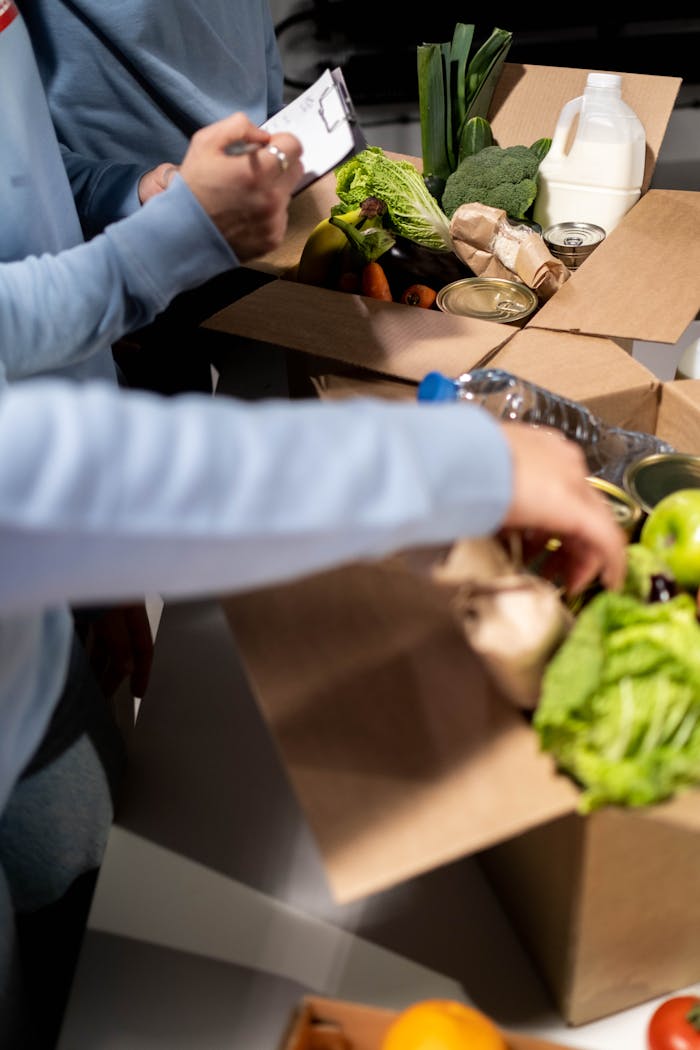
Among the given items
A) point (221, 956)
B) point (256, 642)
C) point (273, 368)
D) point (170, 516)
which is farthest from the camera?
point (273, 368)

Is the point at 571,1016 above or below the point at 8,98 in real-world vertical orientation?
below

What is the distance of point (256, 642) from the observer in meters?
0.77

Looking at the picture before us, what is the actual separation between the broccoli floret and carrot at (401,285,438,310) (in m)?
0.27

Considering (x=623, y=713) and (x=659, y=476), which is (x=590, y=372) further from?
(x=623, y=713)

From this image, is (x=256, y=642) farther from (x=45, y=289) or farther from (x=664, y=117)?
(x=664, y=117)

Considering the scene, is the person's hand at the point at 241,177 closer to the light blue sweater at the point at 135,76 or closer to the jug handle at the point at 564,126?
the light blue sweater at the point at 135,76

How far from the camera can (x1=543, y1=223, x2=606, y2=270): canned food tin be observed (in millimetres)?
1596

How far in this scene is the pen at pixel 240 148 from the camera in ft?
3.34

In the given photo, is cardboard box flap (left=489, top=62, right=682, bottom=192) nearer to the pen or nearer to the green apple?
the pen

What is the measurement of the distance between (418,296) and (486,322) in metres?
0.20

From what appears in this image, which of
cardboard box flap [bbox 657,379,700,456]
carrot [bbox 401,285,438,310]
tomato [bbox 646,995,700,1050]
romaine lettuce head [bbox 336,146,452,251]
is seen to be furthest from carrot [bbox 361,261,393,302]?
tomato [bbox 646,995,700,1050]

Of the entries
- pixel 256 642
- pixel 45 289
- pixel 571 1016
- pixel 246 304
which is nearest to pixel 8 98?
pixel 45 289

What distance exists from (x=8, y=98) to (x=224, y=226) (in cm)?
29

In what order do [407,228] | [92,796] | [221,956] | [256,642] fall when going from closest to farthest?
[256,642]
[221,956]
[92,796]
[407,228]
